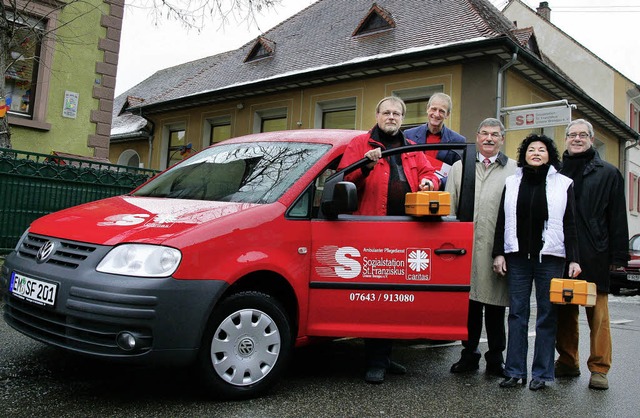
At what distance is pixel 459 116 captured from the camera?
48.8 ft

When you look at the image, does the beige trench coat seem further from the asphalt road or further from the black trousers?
the asphalt road

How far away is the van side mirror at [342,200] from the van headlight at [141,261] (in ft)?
3.47

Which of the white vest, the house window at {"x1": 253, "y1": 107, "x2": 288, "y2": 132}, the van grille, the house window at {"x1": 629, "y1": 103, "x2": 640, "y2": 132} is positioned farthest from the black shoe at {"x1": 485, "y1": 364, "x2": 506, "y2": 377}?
the house window at {"x1": 629, "y1": 103, "x2": 640, "y2": 132}

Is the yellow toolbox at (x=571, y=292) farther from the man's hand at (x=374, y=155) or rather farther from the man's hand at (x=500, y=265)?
the man's hand at (x=374, y=155)

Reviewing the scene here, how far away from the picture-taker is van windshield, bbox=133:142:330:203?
3.88 meters

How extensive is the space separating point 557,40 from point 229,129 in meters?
14.8

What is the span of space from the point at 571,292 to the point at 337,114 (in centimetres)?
1464

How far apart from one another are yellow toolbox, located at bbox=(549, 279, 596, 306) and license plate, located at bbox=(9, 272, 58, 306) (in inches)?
123

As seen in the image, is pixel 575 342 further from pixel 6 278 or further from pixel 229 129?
pixel 229 129

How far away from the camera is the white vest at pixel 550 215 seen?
4105mm

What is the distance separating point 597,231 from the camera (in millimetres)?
4367

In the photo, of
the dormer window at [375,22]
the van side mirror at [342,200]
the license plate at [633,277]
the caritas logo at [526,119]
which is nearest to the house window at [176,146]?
the dormer window at [375,22]

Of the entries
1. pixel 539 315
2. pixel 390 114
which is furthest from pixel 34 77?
pixel 539 315

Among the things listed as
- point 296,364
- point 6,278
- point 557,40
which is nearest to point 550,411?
point 296,364
